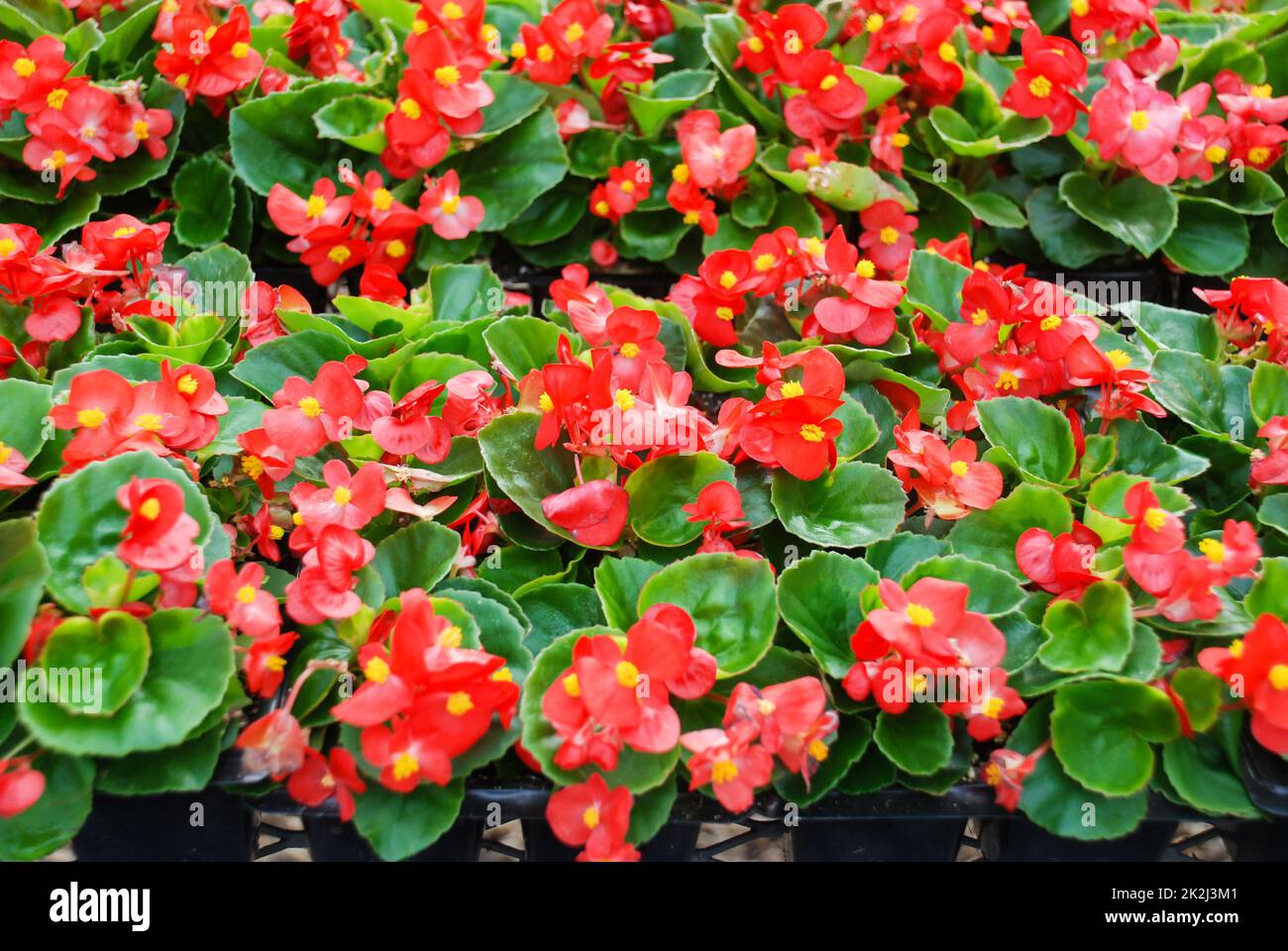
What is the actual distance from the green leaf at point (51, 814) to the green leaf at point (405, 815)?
0.19 metres

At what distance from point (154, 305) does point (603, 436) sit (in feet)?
1.68

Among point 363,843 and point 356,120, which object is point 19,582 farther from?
point 356,120

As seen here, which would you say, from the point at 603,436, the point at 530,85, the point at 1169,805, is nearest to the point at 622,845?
the point at 603,436

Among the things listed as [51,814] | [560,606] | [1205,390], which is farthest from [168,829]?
[1205,390]

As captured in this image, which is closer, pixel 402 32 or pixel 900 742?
pixel 900 742

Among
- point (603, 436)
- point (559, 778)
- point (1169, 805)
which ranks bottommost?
point (1169, 805)

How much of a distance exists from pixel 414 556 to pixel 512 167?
0.67 metres

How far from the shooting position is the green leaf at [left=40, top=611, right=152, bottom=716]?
78 centimetres

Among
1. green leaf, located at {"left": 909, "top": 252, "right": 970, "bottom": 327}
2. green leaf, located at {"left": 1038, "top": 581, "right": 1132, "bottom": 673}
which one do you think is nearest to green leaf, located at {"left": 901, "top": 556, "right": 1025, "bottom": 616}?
green leaf, located at {"left": 1038, "top": 581, "right": 1132, "bottom": 673}

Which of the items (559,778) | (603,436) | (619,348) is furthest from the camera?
(619,348)

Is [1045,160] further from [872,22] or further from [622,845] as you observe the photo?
[622,845]

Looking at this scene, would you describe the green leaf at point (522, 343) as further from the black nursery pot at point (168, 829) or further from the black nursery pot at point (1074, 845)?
the black nursery pot at point (1074, 845)

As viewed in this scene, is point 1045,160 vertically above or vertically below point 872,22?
below

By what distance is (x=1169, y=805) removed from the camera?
900mm
